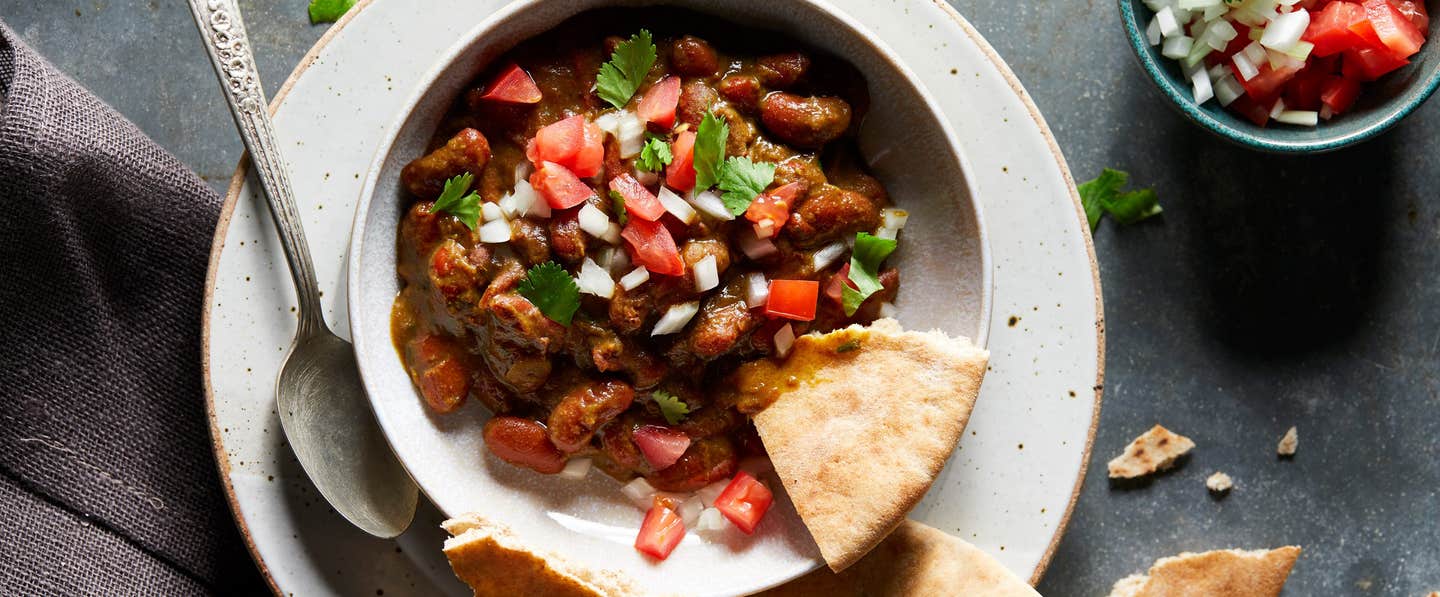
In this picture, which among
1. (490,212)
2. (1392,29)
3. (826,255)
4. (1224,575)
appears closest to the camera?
(490,212)

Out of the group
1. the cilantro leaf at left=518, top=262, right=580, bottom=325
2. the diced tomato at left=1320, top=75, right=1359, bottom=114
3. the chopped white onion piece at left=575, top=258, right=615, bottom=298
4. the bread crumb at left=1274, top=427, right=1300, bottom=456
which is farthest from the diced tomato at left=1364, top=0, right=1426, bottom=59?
the cilantro leaf at left=518, top=262, right=580, bottom=325

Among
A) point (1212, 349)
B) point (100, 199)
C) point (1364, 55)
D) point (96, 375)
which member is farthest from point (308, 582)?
point (1364, 55)

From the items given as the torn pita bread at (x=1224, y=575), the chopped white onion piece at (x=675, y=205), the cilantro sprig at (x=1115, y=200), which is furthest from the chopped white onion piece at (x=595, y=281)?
the torn pita bread at (x=1224, y=575)

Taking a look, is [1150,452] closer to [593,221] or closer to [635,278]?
[635,278]

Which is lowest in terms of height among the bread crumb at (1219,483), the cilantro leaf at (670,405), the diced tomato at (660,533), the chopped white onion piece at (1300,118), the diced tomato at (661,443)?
the bread crumb at (1219,483)

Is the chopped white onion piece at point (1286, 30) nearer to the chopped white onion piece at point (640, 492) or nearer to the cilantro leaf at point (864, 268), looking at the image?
the cilantro leaf at point (864, 268)

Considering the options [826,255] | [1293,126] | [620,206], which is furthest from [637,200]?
[1293,126]
